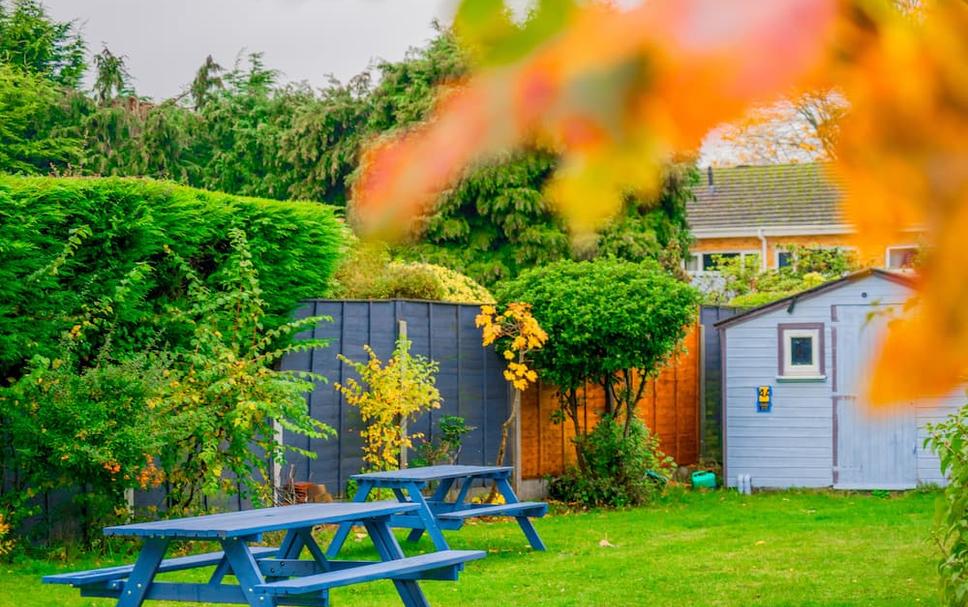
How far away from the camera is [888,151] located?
0.63 meters

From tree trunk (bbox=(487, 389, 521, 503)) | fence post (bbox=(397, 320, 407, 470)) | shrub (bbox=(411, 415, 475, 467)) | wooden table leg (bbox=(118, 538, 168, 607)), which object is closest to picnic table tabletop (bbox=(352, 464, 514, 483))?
fence post (bbox=(397, 320, 407, 470))

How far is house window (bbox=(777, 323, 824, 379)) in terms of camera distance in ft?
46.5

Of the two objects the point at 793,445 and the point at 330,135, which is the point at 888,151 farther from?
the point at 330,135

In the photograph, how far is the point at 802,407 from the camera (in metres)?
14.3

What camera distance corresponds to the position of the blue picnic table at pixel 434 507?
28.7 feet

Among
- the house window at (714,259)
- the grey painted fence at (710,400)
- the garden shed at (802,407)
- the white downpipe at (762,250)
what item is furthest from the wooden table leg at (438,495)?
the white downpipe at (762,250)

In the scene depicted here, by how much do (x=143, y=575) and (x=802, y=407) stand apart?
993 centimetres

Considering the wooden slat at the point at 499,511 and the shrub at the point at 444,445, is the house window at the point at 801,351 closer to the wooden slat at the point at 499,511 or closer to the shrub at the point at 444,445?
the shrub at the point at 444,445

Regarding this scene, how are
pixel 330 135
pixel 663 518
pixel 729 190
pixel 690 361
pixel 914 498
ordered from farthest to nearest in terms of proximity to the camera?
1. pixel 729 190
2. pixel 330 135
3. pixel 690 361
4. pixel 914 498
5. pixel 663 518

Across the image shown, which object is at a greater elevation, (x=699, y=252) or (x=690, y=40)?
(x=699, y=252)

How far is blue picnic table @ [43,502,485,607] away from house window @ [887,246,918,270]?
4.86 metres

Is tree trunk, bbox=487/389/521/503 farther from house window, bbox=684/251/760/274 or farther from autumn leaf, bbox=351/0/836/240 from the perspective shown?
autumn leaf, bbox=351/0/836/240

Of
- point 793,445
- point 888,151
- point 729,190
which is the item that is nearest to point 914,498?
point 793,445

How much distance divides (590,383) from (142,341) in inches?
216
